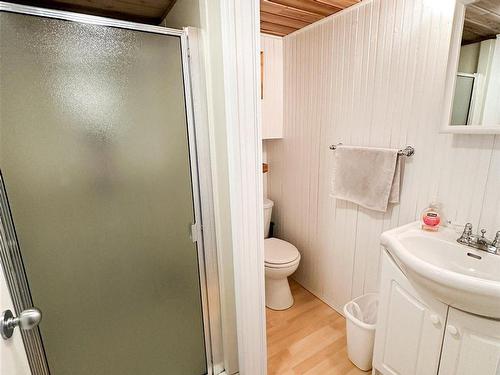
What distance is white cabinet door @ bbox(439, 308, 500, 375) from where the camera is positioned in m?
0.94

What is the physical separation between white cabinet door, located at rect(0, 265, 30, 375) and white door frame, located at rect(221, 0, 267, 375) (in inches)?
31.3

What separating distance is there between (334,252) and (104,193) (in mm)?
1631

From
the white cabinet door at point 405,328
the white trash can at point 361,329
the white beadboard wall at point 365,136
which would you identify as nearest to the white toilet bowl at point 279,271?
the white beadboard wall at point 365,136

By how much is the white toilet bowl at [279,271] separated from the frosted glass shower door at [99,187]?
2.45 ft

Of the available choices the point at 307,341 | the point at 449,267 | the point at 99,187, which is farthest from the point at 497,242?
the point at 99,187

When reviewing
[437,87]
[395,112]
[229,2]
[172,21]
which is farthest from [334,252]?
[172,21]

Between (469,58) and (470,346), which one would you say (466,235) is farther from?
(469,58)

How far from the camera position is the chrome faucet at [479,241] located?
1112 millimetres

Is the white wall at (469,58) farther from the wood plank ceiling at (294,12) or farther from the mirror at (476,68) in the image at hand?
the wood plank ceiling at (294,12)

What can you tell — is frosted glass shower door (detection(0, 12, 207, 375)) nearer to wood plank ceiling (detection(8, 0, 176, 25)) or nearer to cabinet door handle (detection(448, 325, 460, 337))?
wood plank ceiling (detection(8, 0, 176, 25))

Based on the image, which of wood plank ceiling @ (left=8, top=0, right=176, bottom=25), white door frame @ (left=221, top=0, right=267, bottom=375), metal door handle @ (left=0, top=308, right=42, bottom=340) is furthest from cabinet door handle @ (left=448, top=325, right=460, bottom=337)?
wood plank ceiling @ (left=8, top=0, right=176, bottom=25)

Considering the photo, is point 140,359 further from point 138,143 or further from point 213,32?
point 213,32

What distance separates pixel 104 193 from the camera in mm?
1095

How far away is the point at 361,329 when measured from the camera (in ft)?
4.94
